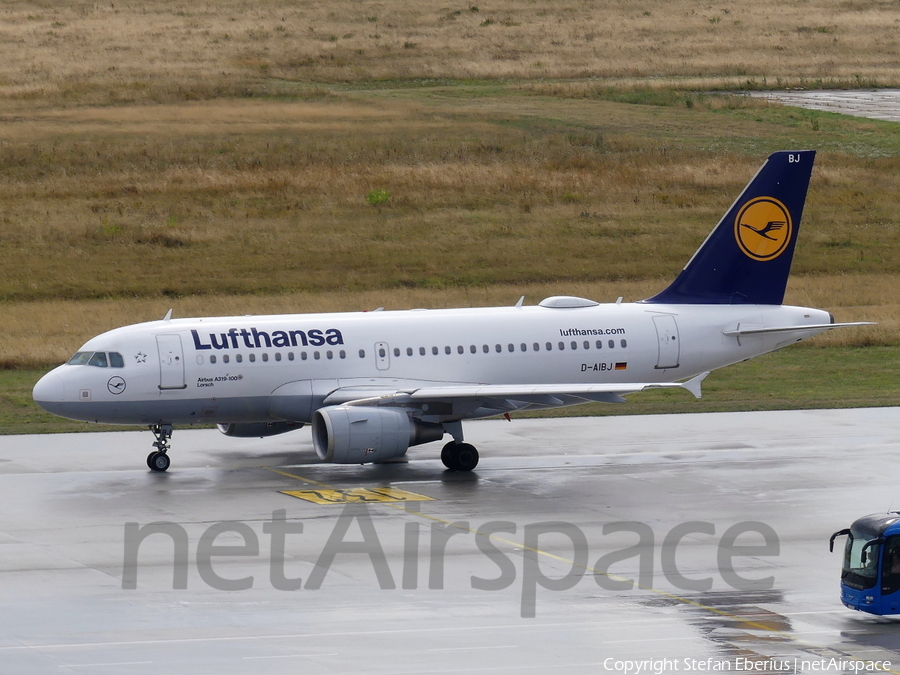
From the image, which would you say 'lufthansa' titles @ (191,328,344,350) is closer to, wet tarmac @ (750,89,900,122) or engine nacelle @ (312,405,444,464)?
engine nacelle @ (312,405,444,464)

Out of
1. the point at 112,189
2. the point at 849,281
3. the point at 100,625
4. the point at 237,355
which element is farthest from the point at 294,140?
the point at 100,625

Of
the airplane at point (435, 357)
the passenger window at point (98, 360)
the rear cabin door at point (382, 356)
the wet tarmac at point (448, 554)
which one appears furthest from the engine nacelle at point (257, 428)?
the passenger window at point (98, 360)

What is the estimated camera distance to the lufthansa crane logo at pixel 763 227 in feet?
141

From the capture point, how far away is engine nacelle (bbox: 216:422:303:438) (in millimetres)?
40031

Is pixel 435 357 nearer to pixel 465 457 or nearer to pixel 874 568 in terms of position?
pixel 465 457

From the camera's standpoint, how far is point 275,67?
114m

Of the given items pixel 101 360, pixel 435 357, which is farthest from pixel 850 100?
pixel 101 360

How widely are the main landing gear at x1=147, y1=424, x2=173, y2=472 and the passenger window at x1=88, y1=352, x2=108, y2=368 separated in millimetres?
2241

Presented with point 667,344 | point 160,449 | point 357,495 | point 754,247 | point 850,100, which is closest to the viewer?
point 357,495

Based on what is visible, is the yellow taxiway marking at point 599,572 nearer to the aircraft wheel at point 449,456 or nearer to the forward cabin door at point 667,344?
the aircraft wheel at point 449,456

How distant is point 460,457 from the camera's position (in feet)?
123

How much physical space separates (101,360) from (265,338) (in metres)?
4.28

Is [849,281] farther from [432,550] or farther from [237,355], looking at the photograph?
[432,550]

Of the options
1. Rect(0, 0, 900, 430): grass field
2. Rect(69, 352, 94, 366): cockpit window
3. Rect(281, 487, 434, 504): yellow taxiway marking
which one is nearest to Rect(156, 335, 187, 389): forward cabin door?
Rect(69, 352, 94, 366): cockpit window
